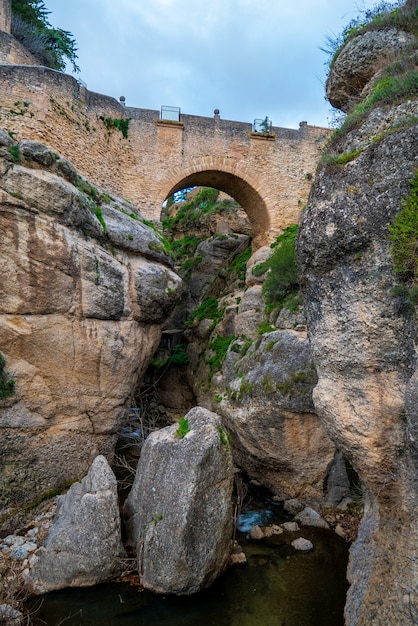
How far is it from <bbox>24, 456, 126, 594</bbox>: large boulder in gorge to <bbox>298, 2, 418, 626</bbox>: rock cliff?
3545 millimetres

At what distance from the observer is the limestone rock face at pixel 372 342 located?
12.8ft

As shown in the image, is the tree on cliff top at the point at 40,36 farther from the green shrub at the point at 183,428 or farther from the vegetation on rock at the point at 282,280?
the green shrub at the point at 183,428

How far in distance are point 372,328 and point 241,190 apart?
43.0 feet

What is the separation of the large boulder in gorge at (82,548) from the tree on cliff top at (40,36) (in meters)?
19.1

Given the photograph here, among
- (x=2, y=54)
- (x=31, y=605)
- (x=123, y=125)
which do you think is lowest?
(x=31, y=605)

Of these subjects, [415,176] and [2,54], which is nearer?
[415,176]

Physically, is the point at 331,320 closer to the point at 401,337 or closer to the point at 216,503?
the point at 401,337

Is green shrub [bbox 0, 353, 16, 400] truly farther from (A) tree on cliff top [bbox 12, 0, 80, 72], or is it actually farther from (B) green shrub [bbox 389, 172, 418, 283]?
(A) tree on cliff top [bbox 12, 0, 80, 72]

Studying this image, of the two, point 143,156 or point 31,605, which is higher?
point 143,156

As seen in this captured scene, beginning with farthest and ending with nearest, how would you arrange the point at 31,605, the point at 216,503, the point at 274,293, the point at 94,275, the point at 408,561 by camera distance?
1. the point at 274,293
2. the point at 94,275
3. the point at 216,503
4. the point at 31,605
5. the point at 408,561

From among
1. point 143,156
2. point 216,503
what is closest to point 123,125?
point 143,156

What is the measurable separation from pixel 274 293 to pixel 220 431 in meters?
5.53

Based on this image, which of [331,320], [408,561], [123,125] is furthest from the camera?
[123,125]

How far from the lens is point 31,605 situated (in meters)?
5.65
